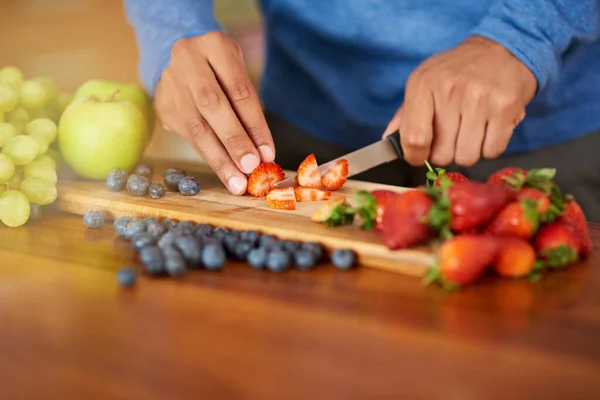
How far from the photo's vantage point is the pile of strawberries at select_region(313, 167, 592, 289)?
3.18 ft

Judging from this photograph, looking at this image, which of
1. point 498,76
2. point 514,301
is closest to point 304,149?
point 498,76

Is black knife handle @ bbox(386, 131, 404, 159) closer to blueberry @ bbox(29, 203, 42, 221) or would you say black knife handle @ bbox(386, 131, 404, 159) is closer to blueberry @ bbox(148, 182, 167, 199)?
blueberry @ bbox(148, 182, 167, 199)

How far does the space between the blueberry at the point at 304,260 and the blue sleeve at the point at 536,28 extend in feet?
2.37

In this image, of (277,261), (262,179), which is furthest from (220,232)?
(262,179)

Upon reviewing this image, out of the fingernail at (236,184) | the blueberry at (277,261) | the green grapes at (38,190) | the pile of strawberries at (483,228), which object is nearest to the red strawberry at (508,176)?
the pile of strawberries at (483,228)

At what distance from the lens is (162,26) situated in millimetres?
1618

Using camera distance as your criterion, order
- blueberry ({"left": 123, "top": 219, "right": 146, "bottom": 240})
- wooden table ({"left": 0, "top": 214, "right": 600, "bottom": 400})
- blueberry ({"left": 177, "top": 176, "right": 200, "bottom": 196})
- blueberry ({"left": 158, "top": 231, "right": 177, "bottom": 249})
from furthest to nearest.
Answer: blueberry ({"left": 177, "top": 176, "right": 200, "bottom": 196})
blueberry ({"left": 123, "top": 219, "right": 146, "bottom": 240})
blueberry ({"left": 158, "top": 231, "right": 177, "bottom": 249})
wooden table ({"left": 0, "top": 214, "right": 600, "bottom": 400})

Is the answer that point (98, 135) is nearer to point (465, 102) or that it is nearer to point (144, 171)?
point (144, 171)

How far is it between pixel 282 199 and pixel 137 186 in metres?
0.32

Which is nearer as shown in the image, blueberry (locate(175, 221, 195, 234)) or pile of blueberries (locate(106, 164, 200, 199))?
blueberry (locate(175, 221, 195, 234))

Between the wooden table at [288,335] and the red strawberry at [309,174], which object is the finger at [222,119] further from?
the wooden table at [288,335]

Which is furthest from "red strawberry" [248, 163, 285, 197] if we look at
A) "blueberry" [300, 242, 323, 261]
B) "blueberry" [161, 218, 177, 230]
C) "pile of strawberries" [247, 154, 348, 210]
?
"blueberry" [300, 242, 323, 261]

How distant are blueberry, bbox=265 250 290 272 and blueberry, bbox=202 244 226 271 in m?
0.08

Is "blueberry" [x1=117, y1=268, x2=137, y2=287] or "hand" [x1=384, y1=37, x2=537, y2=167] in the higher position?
"hand" [x1=384, y1=37, x2=537, y2=167]
